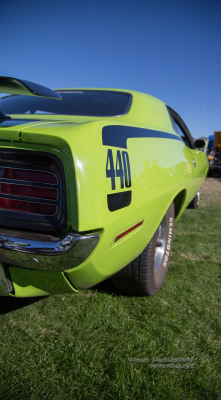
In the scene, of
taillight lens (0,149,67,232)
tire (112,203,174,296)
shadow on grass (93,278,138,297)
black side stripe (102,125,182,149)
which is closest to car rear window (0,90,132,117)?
black side stripe (102,125,182,149)

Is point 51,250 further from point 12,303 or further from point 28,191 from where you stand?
point 12,303

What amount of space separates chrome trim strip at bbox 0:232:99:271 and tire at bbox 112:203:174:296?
0.66 meters

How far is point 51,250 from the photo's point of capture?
3.15 feet

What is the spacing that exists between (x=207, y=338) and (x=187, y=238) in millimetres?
1722

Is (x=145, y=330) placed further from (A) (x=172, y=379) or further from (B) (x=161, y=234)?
(B) (x=161, y=234)

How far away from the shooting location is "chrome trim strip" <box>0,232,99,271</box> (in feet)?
3.12

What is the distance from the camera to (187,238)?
306 centimetres

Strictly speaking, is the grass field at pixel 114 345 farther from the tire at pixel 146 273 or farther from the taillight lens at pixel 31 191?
the taillight lens at pixel 31 191

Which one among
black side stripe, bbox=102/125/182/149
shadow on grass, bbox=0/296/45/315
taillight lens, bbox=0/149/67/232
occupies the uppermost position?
black side stripe, bbox=102/125/182/149

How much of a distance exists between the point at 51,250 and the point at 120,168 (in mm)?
452

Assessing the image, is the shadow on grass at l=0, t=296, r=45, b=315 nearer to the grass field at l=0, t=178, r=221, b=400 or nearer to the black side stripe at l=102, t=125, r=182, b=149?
the grass field at l=0, t=178, r=221, b=400

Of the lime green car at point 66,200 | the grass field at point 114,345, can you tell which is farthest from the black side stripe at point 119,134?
the grass field at point 114,345

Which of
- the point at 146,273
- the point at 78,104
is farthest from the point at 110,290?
the point at 78,104

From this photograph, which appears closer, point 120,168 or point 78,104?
point 120,168
